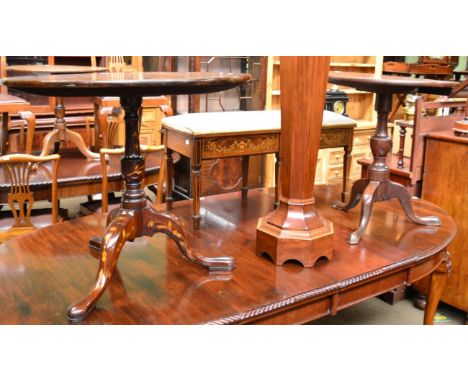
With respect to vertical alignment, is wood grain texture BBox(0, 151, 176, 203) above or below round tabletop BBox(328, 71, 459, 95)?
below

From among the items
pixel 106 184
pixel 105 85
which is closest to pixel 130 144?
pixel 105 85

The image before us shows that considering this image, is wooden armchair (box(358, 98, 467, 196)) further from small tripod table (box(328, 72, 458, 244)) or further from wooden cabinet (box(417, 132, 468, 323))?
small tripod table (box(328, 72, 458, 244))

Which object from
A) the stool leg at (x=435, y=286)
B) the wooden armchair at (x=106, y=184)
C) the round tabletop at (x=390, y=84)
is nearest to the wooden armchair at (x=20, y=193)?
the wooden armchair at (x=106, y=184)

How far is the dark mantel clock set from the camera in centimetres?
445

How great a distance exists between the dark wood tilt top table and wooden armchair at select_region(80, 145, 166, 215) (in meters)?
0.68

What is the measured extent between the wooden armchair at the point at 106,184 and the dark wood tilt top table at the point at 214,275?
685mm

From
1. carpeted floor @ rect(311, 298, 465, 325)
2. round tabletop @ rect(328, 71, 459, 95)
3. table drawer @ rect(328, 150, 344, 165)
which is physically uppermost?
round tabletop @ rect(328, 71, 459, 95)

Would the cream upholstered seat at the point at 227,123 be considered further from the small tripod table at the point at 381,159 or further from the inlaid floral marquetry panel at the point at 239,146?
the small tripod table at the point at 381,159

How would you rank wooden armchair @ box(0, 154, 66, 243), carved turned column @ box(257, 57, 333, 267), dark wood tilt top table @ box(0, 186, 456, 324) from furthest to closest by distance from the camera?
wooden armchair @ box(0, 154, 66, 243)
carved turned column @ box(257, 57, 333, 267)
dark wood tilt top table @ box(0, 186, 456, 324)

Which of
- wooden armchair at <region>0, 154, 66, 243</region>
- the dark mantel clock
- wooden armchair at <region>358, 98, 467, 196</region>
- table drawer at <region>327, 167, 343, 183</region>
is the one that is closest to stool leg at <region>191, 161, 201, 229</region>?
wooden armchair at <region>0, 154, 66, 243</region>

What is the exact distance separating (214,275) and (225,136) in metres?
0.67

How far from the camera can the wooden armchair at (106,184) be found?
267 centimetres

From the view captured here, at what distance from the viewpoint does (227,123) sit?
2148 mm
